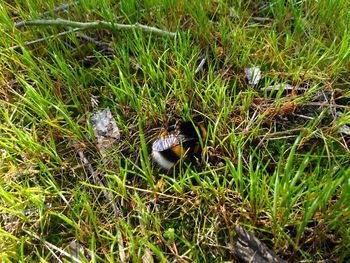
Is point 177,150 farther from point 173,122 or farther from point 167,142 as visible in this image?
point 173,122

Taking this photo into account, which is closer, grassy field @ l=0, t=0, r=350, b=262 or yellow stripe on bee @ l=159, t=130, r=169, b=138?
grassy field @ l=0, t=0, r=350, b=262

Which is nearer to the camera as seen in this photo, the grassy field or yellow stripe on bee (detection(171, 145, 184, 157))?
the grassy field

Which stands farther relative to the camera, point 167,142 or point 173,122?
point 173,122

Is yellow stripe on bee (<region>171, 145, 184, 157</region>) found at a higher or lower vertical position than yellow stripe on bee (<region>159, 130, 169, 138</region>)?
lower

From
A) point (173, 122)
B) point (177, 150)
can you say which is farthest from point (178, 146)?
point (173, 122)
